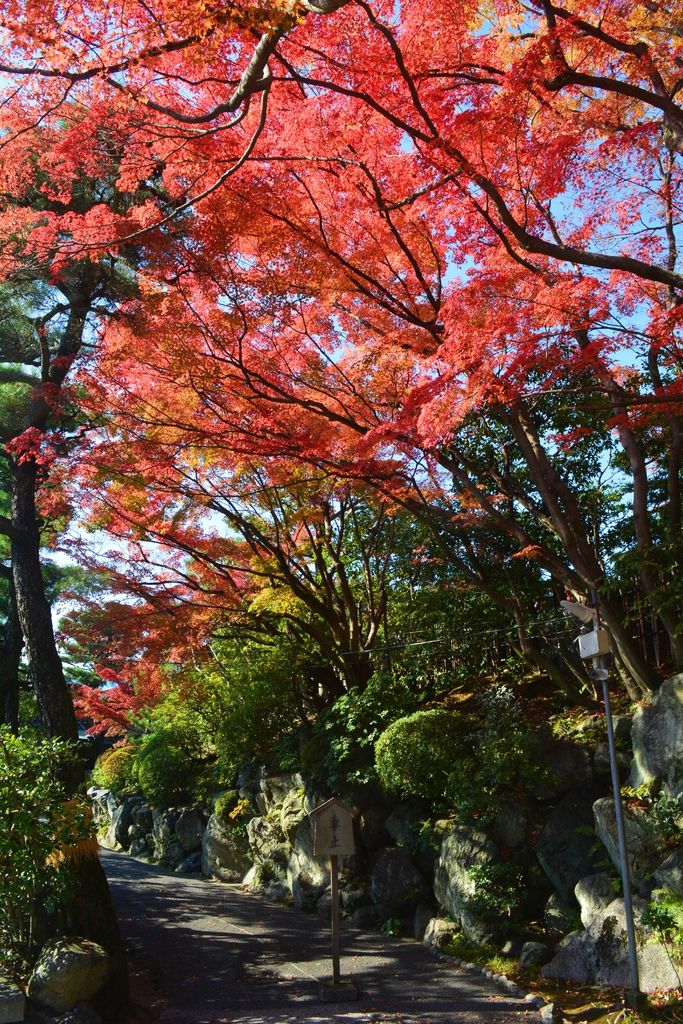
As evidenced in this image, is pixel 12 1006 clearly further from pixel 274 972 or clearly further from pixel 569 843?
pixel 569 843

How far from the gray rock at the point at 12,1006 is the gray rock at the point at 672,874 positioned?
5.83 metres

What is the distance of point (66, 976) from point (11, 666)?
1172 centimetres

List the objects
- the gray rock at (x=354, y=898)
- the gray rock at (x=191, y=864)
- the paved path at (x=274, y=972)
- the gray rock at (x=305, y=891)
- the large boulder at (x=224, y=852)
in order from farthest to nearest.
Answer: the gray rock at (x=191, y=864), the large boulder at (x=224, y=852), the gray rock at (x=305, y=891), the gray rock at (x=354, y=898), the paved path at (x=274, y=972)

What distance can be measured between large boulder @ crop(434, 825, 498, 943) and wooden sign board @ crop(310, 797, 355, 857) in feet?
4.83

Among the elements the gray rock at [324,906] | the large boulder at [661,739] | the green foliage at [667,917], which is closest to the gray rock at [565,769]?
the large boulder at [661,739]

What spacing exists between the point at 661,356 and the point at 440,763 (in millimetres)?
5832

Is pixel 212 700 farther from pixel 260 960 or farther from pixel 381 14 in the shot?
pixel 381 14

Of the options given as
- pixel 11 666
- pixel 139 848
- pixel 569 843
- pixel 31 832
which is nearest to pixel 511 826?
pixel 569 843

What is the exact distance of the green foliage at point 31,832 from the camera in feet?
25.7

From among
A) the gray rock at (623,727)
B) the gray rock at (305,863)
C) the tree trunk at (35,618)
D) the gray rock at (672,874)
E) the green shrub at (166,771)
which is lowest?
the gray rock at (305,863)

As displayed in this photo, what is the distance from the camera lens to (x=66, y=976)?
24.9ft

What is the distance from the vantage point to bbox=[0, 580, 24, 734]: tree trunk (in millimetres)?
18203

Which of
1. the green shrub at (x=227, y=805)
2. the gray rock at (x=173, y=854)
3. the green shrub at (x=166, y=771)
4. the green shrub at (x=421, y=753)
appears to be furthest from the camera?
the green shrub at (x=166, y=771)

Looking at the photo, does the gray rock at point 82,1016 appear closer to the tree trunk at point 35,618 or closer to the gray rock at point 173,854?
the tree trunk at point 35,618
